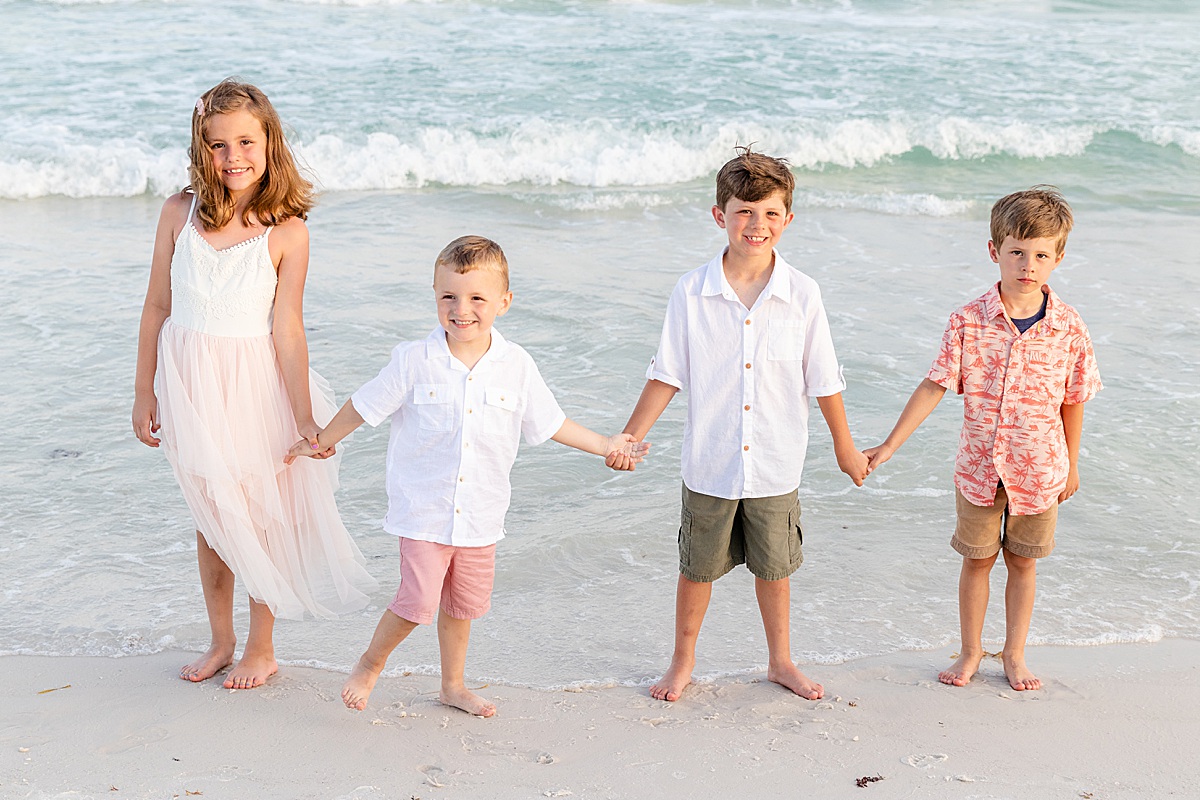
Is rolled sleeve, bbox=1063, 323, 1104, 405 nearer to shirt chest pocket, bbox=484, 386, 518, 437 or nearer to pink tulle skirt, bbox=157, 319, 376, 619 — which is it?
shirt chest pocket, bbox=484, 386, 518, 437

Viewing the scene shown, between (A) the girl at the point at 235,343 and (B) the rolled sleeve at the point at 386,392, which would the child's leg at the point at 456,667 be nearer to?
(A) the girl at the point at 235,343

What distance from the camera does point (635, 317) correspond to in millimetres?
6914

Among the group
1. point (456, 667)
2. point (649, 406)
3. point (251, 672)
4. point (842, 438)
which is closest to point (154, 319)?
point (251, 672)

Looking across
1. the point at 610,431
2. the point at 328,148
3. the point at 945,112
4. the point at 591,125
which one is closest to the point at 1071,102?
the point at 945,112

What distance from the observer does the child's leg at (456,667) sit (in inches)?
129

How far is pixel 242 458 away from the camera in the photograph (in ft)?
10.9

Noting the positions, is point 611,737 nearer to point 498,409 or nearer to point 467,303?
point 498,409

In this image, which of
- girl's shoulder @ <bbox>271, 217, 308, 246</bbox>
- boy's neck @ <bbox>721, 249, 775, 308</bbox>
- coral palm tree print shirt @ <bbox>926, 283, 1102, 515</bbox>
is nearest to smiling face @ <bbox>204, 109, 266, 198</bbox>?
girl's shoulder @ <bbox>271, 217, 308, 246</bbox>

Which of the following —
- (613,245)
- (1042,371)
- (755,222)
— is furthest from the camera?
(613,245)

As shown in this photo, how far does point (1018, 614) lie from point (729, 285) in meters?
1.37

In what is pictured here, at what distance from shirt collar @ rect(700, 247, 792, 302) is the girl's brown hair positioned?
3.99ft


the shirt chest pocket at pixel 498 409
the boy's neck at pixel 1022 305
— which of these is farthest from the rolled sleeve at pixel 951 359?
the shirt chest pocket at pixel 498 409

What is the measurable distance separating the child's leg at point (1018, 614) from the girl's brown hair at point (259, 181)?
241 centimetres

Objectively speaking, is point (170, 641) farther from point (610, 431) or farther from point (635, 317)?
point (635, 317)
